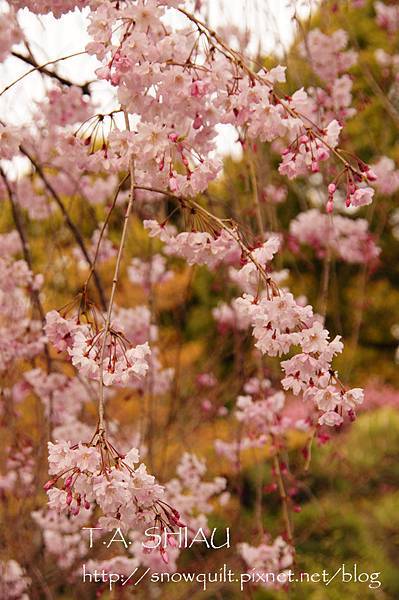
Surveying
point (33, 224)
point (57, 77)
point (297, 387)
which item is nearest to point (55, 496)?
point (297, 387)

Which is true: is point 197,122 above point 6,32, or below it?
below

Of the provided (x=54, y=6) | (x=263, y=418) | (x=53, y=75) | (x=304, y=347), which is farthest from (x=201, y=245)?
(x=263, y=418)

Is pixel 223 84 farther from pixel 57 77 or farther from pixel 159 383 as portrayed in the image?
pixel 159 383

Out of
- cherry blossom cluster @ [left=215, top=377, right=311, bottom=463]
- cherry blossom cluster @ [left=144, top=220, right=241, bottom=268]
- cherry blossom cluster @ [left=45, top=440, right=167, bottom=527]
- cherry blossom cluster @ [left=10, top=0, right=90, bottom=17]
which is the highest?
cherry blossom cluster @ [left=10, top=0, right=90, bottom=17]

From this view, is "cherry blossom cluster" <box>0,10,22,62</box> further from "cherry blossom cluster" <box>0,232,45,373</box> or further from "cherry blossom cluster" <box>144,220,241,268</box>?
"cherry blossom cluster" <box>144,220,241,268</box>

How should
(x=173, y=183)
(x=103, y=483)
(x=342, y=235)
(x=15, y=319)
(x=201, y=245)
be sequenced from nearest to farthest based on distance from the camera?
(x=103, y=483) → (x=173, y=183) → (x=201, y=245) → (x=15, y=319) → (x=342, y=235)

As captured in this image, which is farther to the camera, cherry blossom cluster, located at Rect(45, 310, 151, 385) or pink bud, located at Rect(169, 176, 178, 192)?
pink bud, located at Rect(169, 176, 178, 192)

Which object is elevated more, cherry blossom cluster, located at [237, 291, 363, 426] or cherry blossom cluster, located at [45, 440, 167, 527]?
cherry blossom cluster, located at [237, 291, 363, 426]

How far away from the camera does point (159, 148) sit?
4.62 ft

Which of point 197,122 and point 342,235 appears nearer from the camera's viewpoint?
point 197,122

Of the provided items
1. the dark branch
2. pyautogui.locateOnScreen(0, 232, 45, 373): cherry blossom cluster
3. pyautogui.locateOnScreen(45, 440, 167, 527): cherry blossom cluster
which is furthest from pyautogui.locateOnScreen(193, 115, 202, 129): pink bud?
pyautogui.locateOnScreen(0, 232, 45, 373): cherry blossom cluster

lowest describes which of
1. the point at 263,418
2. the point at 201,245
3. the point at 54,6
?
the point at 201,245

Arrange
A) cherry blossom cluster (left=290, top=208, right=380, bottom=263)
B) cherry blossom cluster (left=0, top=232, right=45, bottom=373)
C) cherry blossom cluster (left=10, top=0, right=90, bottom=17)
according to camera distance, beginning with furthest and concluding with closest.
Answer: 1. cherry blossom cluster (left=290, top=208, right=380, bottom=263)
2. cherry blossom cluster (left=0, top=232, right=45, bottom=373)
3. cherry blossom cluster (left=10, top=0, right=90, bottom=17)

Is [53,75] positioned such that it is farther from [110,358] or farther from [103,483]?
[103,483]
